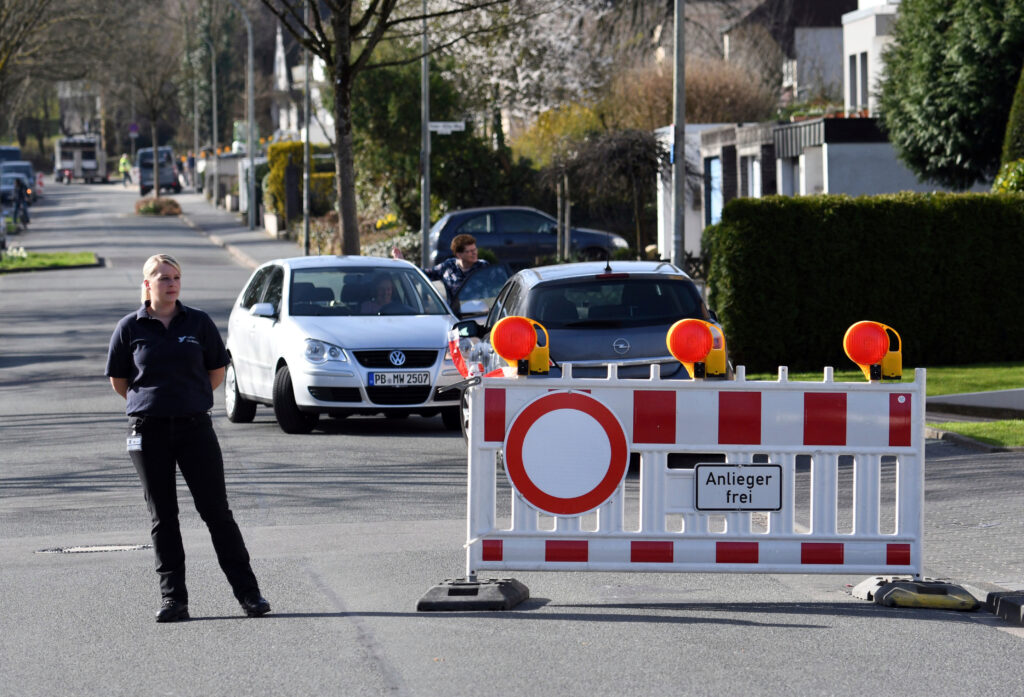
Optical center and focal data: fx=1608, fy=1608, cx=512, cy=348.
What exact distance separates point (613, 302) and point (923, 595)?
5.26 m

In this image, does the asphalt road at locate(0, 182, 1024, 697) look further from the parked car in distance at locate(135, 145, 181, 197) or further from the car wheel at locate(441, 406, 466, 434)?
the parked car in distance at locate(135, 145, 181, 197)

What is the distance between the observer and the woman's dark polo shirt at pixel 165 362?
722cm

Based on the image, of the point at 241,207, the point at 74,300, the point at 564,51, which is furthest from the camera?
the point at 241,207

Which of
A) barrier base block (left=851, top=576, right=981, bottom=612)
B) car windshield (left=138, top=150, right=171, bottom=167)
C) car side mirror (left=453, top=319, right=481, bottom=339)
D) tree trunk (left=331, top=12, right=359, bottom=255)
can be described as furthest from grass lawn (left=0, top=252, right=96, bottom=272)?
car windshield (left=138, top=150, right=171, bottom=167)

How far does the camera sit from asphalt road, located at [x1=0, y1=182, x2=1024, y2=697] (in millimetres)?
6172

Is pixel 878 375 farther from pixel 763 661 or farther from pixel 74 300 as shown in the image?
pixel 74 300

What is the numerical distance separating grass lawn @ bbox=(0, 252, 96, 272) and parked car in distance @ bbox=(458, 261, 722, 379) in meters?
31.8

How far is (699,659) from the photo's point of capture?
643 cm

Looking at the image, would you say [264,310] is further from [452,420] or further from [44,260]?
[44,260]

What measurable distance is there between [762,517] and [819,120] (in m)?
20.4

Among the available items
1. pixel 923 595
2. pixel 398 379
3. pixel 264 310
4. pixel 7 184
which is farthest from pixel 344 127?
pixel 7 184

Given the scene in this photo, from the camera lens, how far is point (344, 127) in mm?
24531

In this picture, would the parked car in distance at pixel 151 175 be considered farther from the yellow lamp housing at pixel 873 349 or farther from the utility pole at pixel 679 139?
the yellow lamp housing at pixel 873 349

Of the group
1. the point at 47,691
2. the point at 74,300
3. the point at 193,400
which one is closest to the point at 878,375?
the point at 193,400
